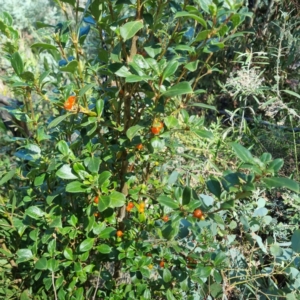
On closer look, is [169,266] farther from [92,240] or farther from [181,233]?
[92,240]


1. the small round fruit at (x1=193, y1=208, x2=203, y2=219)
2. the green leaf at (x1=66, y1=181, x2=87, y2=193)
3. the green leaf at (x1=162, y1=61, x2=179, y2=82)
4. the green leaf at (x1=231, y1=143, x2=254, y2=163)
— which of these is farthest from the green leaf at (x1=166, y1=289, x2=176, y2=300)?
the green leaf at (x1=162, y1=61, x2=179, y2=82)

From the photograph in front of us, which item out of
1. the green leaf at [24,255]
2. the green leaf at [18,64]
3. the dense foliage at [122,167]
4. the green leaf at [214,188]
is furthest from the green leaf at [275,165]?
the green leaf at [24,255]

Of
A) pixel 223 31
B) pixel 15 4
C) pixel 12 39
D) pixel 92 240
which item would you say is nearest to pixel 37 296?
pixel 92 240

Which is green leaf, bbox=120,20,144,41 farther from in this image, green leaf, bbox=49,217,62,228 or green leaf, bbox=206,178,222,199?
green leaf, bbox=49,217,62,228

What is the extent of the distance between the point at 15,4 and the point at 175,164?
5340 millimetres

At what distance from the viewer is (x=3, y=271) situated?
4.99ft

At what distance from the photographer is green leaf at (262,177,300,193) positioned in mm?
755

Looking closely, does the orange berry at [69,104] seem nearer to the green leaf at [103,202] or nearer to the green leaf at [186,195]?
the green leaf at [103,202]

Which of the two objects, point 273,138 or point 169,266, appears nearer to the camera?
point 169,266

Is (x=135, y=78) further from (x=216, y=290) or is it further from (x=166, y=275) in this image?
(x=216, y=290)

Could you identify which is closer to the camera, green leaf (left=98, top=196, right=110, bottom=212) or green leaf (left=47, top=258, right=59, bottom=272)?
green leaf (left=98, top=196, right=110, bottom=212)

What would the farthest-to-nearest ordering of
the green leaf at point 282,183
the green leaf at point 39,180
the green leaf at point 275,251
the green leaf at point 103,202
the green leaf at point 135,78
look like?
the green leaf at point 275,251
the green leaf at point 39,180
the green leaf at point 103,202
the green leaf at point 135,78
the green leaf at point 282,183

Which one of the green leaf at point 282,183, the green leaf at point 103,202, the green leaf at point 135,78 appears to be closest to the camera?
the green leaf at point 282,183

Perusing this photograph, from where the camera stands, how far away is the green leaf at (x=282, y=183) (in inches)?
29.7
